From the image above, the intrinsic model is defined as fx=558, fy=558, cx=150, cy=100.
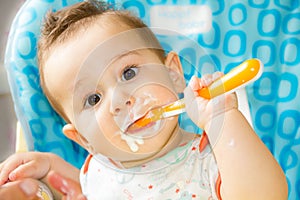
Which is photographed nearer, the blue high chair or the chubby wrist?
the chubby wrist

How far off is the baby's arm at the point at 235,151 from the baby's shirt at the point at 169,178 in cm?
4

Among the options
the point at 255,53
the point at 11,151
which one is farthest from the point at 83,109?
the point at 11,151

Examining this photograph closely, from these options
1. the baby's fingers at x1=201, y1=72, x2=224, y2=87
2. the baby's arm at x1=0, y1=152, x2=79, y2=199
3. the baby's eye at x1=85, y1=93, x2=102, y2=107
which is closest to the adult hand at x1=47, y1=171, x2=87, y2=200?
the baby's arm at x1=0, y1=152, x2=79, y2=199

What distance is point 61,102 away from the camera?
83 cm

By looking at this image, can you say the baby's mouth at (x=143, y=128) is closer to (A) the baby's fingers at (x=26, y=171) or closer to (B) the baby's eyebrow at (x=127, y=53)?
(B) the baby's eyebrow at (x=127, y=53)

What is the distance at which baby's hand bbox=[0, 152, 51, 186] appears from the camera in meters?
0.85

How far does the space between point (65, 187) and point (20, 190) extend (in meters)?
0.11

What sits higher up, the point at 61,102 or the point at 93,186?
the point at 61,102

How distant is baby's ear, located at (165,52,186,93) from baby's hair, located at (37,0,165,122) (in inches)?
0.5

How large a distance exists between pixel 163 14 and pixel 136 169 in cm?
27

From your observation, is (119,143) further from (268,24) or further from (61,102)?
(268,24)

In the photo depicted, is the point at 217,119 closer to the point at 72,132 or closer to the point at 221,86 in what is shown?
the point at 221,86

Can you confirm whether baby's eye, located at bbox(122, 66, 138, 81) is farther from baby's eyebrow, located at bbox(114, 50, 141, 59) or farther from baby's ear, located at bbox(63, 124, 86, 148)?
baby's ear, located at bbox(63, 124, 86, 148)

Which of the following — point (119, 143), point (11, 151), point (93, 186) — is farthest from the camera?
point (11, 151)
